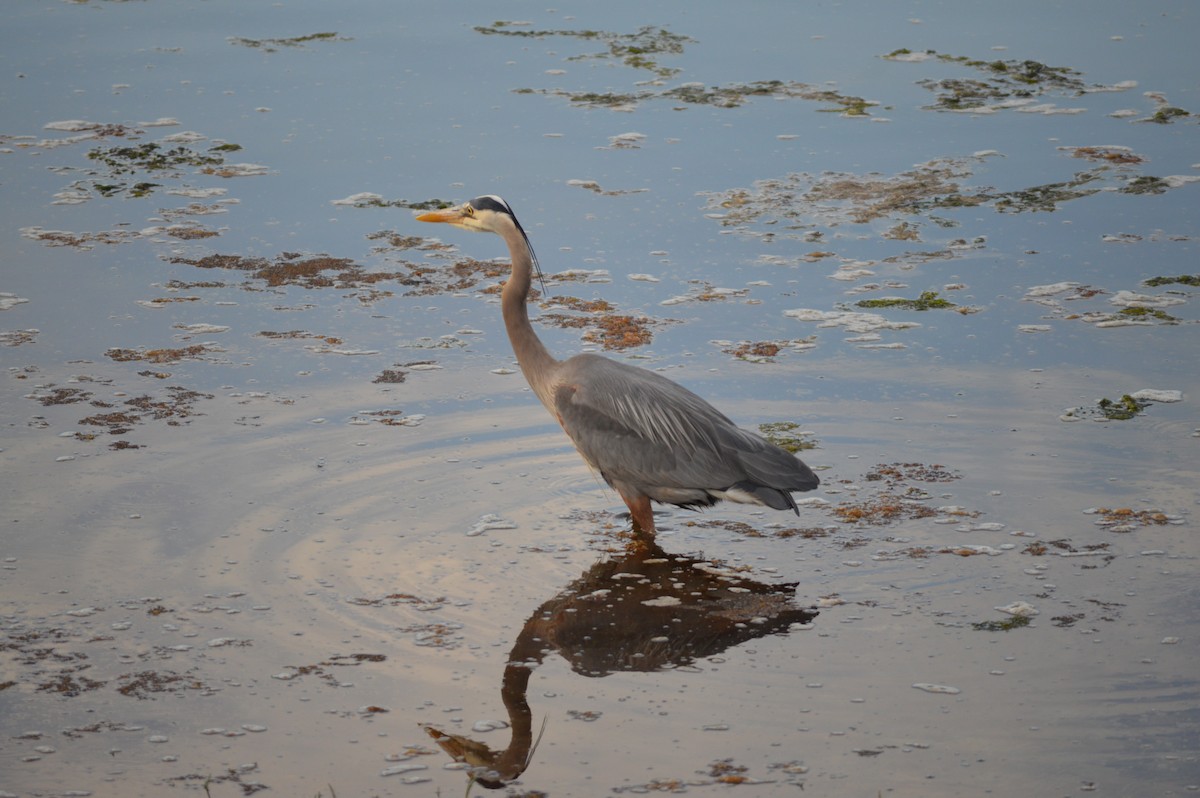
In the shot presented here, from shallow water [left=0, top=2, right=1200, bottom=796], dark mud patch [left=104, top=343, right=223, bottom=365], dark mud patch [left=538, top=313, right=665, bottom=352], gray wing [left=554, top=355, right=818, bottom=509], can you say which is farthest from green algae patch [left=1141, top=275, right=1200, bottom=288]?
dark mud patch [left=104, top=343, right=223, bottom=365]

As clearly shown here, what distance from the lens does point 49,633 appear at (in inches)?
213

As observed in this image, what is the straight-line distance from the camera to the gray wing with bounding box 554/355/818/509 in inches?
247

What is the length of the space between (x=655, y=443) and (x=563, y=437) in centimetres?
99

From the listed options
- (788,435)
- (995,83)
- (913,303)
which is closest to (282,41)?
(995,83)

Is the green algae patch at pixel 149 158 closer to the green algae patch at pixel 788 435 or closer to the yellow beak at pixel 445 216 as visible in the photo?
the yellow beak at pixel 445 216

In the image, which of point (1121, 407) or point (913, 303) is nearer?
point (1121, 407)

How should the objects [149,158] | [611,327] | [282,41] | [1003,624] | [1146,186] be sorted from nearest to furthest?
[1003,624]
[611,327]
[1146,186]
[149,158]
[282,41]

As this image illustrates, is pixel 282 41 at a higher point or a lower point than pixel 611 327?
higher

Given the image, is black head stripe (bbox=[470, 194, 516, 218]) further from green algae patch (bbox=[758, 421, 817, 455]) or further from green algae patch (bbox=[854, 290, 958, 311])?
green algae patch (bbox=[854, 290, 958, 311])

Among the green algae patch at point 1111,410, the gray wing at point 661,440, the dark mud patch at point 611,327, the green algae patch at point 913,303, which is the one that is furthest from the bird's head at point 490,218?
the green algae patch at point 1111,410

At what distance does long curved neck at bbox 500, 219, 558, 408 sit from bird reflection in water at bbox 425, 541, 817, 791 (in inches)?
39.0

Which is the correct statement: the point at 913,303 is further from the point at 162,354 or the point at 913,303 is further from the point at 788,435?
the point at 162,354

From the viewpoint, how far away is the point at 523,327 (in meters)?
6.87

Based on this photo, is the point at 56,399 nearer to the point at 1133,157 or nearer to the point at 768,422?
the point at 768,422
